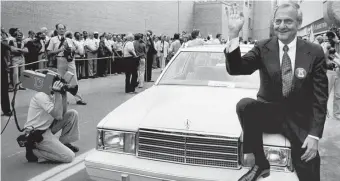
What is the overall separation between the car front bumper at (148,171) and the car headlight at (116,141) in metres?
0.07

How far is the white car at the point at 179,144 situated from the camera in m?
3.41

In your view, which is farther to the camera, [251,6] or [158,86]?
[251,6]

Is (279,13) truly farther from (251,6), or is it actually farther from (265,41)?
(251,6)

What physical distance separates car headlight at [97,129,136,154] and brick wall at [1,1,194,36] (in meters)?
14.1

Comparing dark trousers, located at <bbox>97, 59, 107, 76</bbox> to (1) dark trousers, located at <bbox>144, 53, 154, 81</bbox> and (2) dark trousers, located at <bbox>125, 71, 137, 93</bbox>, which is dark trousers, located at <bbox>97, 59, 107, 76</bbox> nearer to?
(1) dark trousers, located at <bbox>144, 53, 154, 81</bbox>

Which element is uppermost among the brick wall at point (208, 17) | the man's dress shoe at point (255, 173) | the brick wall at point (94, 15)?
the brick wall at point (208, 17)

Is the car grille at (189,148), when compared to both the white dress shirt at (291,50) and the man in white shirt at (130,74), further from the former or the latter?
the man in white shirt at (130,74)

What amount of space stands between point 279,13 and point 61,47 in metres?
7.38

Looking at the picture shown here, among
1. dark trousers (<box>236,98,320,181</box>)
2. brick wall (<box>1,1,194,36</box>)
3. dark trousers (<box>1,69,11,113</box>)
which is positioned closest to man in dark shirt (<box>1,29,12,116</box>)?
dark trousers (<box>1,69,11,113</box>)

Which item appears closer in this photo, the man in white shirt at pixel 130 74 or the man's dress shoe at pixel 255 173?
the man's dress shoe at pixel 255 173

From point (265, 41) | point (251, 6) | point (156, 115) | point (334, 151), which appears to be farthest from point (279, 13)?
point (251, 6)

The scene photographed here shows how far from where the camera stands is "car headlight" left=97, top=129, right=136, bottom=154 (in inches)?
150

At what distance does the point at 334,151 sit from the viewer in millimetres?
6227

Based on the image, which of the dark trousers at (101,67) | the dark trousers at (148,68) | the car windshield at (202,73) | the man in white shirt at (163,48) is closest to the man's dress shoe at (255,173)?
the car windshield at (202,73)
